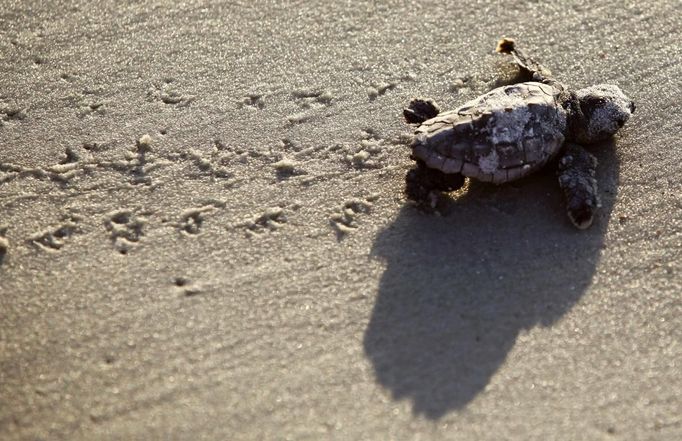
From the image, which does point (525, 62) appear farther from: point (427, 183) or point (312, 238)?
point (312, 238)

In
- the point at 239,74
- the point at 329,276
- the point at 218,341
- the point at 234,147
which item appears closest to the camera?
the point at 218,341

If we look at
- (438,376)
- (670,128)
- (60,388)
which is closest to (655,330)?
(438,376)

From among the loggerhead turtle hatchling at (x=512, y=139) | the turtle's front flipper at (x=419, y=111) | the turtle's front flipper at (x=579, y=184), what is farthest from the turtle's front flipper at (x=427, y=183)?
the turtle's front flipper at (x=579, y=184)

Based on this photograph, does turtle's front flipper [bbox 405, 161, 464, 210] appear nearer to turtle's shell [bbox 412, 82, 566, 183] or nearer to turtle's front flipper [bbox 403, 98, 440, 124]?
turtle's shell [bbox 412, 82, 566, 183]

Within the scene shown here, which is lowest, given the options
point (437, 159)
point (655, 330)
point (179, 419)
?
point (655, 330)

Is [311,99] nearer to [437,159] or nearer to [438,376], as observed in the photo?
[437,159]
